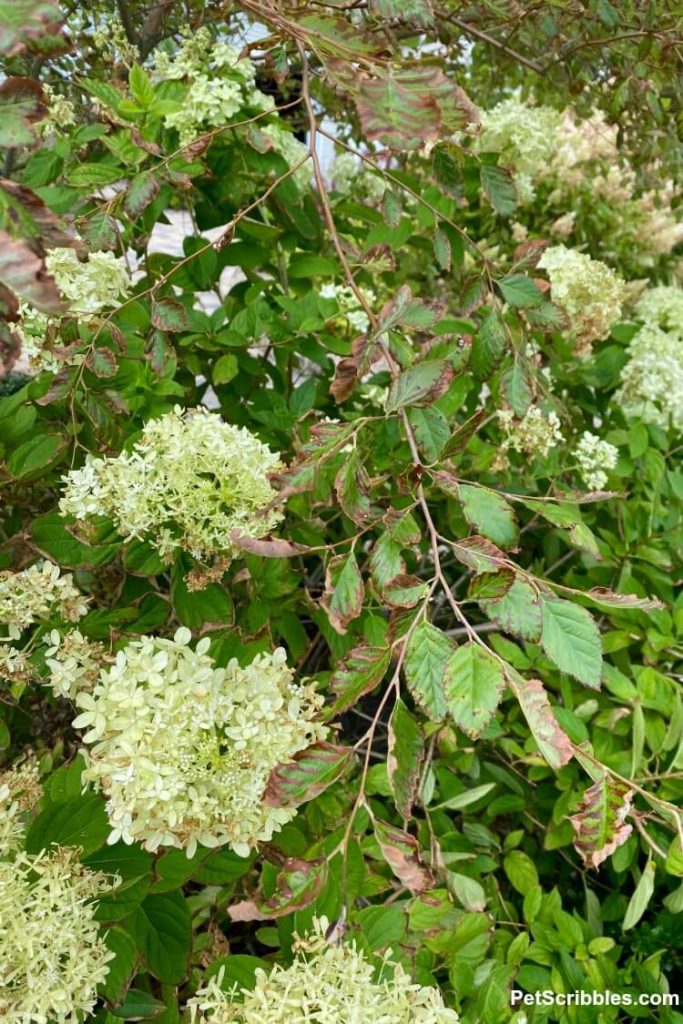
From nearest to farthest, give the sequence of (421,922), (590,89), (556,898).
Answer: (421,922) < (556,898) < (590,89)

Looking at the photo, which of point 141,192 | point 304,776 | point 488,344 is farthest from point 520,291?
point 304,776

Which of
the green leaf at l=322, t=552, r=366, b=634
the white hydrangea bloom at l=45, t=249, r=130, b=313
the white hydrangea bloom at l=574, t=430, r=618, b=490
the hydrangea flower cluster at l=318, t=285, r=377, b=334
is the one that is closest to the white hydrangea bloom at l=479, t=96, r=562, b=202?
the hydrangea flower cluster at l=318, t=285, r=377, b=334

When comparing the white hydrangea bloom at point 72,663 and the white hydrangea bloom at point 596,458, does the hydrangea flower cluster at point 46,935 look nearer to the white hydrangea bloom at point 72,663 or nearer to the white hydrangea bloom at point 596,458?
the white hydrangea bloom at point 72,663

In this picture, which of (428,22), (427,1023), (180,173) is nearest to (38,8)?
(428,22)

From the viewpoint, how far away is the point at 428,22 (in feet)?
2.33

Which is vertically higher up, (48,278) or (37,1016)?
(48,278)

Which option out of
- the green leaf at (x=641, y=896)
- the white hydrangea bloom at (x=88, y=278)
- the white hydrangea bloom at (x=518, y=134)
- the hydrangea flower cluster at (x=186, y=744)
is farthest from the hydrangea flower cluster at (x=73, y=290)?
the white hydrangea bloom at (x=518, y=134)

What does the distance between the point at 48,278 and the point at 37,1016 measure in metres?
0.57

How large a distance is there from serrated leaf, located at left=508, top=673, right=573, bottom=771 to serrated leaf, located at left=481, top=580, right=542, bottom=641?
35 mm

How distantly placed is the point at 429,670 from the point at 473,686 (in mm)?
39

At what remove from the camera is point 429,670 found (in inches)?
22.0

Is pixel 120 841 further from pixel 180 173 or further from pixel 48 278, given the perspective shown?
pixel 180 173

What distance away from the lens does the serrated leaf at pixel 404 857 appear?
53cm

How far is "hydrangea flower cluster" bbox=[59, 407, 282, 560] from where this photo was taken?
28.8 inches
